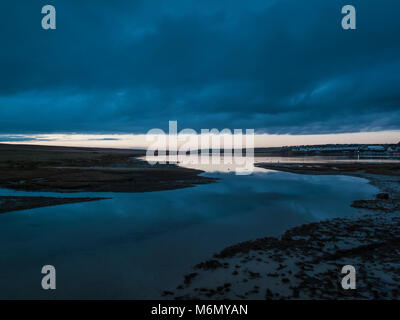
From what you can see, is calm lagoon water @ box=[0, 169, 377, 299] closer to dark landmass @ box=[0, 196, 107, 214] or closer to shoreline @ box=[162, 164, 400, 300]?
shoreline @ box=[162, 164, 400, 300]

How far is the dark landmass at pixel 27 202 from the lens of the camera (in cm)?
1534

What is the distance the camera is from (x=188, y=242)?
10172 millimetres

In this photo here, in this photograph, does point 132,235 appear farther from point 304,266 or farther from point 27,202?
point 27,202

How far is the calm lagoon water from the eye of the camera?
7.08 metres

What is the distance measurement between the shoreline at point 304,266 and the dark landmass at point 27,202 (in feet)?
44.0

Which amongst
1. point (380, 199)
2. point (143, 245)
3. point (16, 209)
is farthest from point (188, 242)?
point (380, 199)

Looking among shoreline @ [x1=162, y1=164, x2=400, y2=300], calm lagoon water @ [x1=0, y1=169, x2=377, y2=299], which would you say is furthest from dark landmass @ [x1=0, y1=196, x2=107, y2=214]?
shoreline @ [x1=162, y1=164, x2=400, y2=300]

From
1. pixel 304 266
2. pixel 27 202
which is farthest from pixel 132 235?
pixel 27 202

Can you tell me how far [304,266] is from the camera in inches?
304

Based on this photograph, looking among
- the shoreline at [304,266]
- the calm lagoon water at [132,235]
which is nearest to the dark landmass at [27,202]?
the calm lagoon water at [132,235]

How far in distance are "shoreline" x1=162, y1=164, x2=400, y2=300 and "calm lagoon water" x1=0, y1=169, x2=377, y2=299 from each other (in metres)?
0.79

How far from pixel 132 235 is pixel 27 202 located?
10.7 metres
